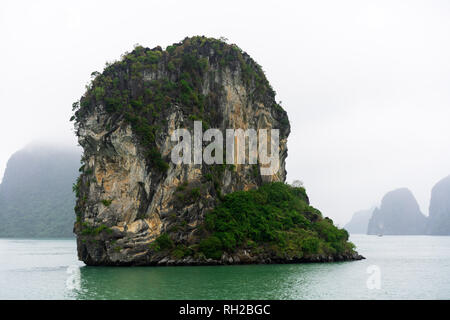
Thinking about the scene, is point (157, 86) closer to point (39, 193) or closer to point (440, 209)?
point (39, 193)

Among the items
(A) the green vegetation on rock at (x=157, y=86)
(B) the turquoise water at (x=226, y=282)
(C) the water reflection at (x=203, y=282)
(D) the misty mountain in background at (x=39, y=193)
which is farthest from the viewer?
(D) the misty mountain in background at (x=39, y=193)

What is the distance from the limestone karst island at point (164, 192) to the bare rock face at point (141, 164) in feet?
0.26

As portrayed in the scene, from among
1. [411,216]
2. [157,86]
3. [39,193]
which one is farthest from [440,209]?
[157,86]

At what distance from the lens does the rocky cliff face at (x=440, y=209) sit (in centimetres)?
Answer: 15600

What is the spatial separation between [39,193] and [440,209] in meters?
157

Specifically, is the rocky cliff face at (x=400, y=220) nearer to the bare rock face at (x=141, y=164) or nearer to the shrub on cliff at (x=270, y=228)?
the shrub on cliff at (x=270, y=228)

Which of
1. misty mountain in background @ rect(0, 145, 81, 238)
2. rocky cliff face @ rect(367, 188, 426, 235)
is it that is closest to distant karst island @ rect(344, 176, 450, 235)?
rocky cliff face @ rect(367, 188, 426, 235)

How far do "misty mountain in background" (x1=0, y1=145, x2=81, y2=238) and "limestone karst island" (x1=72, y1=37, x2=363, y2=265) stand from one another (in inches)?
2904

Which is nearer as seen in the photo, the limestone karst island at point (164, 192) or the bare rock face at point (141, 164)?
the bare rock face at point (141, 164)

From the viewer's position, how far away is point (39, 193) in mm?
110438

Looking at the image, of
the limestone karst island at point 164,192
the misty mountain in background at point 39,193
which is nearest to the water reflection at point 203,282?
the limestone karst island at point 164,192

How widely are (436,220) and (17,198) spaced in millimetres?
156087

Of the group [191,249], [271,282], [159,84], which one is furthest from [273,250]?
[159,84]

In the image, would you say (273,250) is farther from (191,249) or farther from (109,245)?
(109,245)
